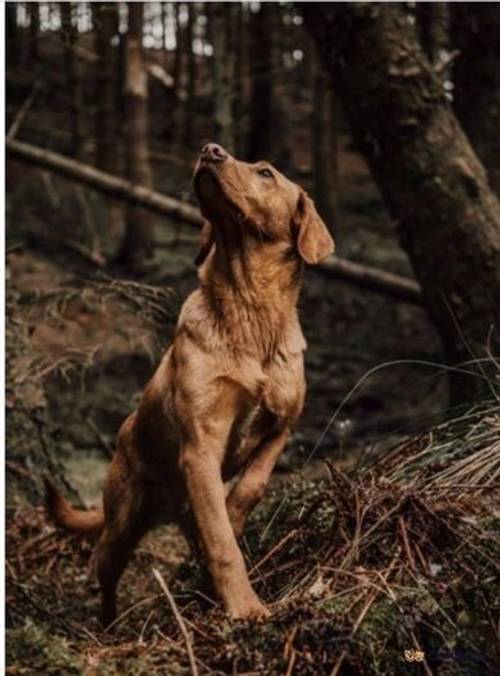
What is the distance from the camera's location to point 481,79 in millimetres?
8320

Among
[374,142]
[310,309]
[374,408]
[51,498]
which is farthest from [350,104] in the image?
[310,309]

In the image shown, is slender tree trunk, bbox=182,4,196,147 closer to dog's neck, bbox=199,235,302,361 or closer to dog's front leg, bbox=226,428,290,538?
dog's neck, bbox=199,235,302,361

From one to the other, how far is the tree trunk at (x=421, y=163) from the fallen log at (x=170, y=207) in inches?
81.5

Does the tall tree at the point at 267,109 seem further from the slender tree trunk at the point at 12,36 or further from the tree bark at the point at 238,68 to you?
the slender tree trunk at the point at 12,36

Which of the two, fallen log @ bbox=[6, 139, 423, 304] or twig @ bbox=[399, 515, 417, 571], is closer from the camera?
twig @ bbox=[399, 515, 417, 571]

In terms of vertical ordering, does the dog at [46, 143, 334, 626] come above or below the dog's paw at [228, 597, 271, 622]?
above

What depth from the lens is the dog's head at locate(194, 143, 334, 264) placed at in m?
4.21

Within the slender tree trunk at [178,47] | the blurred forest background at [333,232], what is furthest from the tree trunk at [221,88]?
the slender tree trunk at [178,47]

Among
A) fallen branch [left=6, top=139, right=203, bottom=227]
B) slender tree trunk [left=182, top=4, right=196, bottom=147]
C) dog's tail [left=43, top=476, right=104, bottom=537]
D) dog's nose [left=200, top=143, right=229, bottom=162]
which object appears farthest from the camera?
slender tree trunk [left=182, top=4, right=196, bottom=147]

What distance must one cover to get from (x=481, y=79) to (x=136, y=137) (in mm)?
6775

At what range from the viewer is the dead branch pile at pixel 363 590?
342 cm

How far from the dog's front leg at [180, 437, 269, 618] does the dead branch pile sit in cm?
8

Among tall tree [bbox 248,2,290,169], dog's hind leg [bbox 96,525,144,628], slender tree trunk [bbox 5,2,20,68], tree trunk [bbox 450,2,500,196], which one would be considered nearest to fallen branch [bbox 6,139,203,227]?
tree trunk [bbox 450,2,500,196]

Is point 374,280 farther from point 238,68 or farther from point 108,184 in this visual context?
point 238,68
